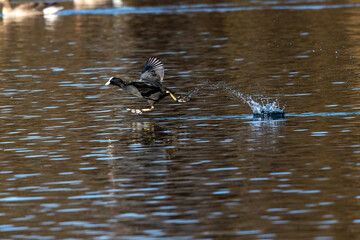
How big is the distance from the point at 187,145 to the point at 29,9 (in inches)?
1870

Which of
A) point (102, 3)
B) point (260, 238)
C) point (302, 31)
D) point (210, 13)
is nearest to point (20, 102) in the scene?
point (260, 238)

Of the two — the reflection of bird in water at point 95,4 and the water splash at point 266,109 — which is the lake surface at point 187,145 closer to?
the water splash at point 266,109

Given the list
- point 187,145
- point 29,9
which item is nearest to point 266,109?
point 187,145

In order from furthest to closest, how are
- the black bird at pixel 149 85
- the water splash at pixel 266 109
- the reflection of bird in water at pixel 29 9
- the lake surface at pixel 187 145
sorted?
the reflection of bird in water at pixel 29 9 < the water splash at pixel 266 109 < the black bird at pixel 149 85 < the lake surface at pixel 187 145

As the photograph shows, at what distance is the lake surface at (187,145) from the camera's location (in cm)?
1358

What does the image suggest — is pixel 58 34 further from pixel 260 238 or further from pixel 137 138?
pixel 260 238

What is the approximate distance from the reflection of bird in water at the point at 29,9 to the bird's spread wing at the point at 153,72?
1725 inches

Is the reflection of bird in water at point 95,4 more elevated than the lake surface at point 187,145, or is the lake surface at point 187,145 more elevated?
the reflection of bird in water at point 95,4

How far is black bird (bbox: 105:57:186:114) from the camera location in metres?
21.7

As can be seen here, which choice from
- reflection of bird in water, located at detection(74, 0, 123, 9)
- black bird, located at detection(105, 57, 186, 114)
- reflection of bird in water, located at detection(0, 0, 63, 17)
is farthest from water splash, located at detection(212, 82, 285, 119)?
reflection of bird in water, located at detection(74, 0, 123, 9)

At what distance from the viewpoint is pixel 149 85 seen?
2183 cm

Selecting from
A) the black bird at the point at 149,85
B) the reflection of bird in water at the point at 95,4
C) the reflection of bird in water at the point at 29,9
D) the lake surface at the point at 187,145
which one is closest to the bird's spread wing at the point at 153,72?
the black bird at the point at 149,85

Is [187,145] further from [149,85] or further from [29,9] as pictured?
[29,9]

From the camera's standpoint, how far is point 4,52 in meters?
42.9
